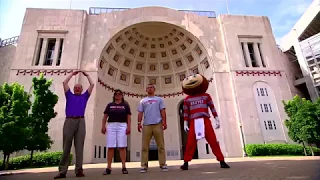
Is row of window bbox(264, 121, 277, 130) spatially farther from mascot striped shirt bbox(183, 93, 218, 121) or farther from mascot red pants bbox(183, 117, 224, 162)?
mascot red pants bbox(183, 117, 224, 162)

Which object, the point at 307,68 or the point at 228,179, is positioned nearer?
the point at 228,179

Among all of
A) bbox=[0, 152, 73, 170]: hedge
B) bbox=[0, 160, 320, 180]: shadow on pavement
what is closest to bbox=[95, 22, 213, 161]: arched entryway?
bbox=[0, 152, 73, 170]: hedge

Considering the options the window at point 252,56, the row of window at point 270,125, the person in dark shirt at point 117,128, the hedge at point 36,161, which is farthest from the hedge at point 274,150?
the person in dark shirt at point 117,128

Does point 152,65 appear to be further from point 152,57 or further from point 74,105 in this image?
point 74,105

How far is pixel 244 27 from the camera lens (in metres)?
23.0

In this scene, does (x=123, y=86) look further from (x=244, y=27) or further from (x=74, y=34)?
(x=244, y=27)

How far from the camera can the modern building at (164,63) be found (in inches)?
740

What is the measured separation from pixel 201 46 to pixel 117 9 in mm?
10064

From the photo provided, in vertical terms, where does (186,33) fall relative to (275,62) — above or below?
above

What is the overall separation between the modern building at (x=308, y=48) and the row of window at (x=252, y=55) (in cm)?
453

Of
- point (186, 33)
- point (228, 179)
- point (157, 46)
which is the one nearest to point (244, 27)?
point (186, 33)

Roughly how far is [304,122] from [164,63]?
1513cm

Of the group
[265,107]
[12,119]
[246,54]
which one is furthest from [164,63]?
[12,119]

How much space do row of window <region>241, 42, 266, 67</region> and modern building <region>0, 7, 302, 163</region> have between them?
95mm
